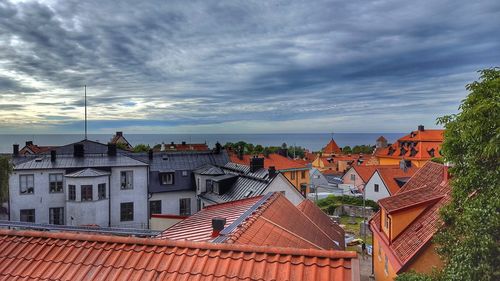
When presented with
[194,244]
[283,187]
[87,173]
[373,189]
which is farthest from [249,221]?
[373,189]

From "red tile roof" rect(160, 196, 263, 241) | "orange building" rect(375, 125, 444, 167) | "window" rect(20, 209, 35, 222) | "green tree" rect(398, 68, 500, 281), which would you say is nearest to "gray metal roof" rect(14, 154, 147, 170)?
"window" rect(20, 209, 35, 222)

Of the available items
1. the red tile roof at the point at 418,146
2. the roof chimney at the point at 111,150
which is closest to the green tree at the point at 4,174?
the roof chimney at the point at 111,150

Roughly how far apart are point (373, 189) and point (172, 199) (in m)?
26.8

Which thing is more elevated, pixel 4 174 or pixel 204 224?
pixel 4 174

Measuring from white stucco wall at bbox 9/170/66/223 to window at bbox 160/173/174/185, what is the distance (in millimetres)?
8421

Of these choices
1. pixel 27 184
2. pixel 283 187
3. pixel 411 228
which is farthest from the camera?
pixel 27 184

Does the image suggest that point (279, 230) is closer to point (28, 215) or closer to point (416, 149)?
point (28, 215)

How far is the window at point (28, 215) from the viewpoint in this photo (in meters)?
32.8

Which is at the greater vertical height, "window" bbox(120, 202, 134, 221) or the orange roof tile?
the orange roof tile

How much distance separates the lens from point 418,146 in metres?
73.9

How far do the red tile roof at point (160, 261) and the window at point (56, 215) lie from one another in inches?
1169

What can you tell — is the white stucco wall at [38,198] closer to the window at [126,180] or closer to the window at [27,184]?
the window at [27,184]

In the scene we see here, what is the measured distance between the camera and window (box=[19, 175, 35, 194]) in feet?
107

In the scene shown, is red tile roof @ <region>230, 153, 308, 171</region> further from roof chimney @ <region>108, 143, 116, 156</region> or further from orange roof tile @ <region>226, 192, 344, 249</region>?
orange roof tile @ <region>226, 192, 344, 249</region>
